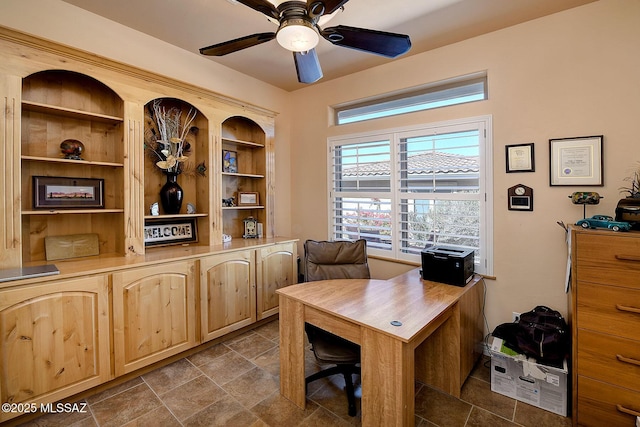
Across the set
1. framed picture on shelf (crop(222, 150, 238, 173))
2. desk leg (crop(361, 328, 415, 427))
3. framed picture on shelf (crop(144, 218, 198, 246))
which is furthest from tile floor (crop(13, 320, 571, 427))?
framed picture on shelf (crop(222, 150, 238, 173))

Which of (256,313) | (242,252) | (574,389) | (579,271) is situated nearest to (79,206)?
(242,252)

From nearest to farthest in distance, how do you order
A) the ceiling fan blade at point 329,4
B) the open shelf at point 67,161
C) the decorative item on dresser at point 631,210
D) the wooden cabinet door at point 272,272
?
the ceiling fan blade at point 329,4
the decorative item on dresser at point 631,210
the open shelf at point 67,161
the wooden cabinet door at point 272,272

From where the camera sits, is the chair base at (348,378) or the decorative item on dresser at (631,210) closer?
the decorative item on dresser at (631,210)

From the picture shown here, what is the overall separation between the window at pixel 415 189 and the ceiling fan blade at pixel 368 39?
121 cm

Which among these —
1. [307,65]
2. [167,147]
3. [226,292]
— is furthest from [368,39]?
[226,292]

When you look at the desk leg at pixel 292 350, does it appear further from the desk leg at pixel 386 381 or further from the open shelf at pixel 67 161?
the open shelf at pixel 67 161

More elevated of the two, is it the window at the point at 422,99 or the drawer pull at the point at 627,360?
the window at the point at 422,99

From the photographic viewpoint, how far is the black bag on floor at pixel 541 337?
1.89 metres

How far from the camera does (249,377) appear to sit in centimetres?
231

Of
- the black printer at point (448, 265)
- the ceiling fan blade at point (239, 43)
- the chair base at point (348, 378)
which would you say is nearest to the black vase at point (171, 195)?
the ceiling fan blade at point (239, 43)

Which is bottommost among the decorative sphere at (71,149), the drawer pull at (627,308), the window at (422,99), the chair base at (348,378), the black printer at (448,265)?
the chair base at (348,378)

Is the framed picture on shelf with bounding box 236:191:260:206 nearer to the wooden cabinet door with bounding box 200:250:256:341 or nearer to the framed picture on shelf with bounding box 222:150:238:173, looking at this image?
the framed picture on shelf with bounding box 222:150:238:173

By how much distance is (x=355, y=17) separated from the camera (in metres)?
2.34

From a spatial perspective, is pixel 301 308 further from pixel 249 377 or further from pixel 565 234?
pixel 565 234
